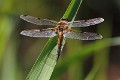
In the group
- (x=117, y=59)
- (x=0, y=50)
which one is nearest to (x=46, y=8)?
(x=117, y=59)

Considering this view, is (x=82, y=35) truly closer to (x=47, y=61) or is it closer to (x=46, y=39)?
(x=47, y=61)

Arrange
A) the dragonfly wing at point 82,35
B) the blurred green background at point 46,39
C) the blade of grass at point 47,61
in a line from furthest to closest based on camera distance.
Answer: the blurred green background at point 46,39 < the dragonfly wing at point 82,35 < the blade of grass at point 47,61

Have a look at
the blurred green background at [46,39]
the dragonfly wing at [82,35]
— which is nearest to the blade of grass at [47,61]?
the blurred green background at [46,39]

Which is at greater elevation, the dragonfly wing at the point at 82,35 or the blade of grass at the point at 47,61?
the blade of grass at the point at 47,61

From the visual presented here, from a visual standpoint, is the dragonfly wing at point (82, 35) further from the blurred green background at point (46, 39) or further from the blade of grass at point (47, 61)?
the blade of grass at point (47, 61)

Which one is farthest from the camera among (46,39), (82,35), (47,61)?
(46,39)

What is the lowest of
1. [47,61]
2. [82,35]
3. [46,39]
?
[46,39]

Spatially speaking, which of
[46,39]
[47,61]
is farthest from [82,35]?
[46,39]
